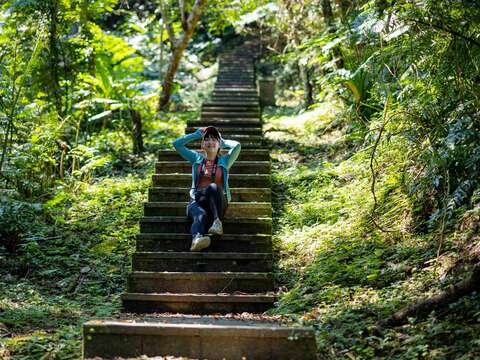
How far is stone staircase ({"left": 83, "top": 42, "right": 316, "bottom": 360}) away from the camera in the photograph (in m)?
4.26

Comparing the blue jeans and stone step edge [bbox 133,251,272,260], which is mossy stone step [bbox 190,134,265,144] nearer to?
the blue jeans

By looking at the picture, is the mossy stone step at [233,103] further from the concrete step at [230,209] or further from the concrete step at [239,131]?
the concrete step at [230,209]

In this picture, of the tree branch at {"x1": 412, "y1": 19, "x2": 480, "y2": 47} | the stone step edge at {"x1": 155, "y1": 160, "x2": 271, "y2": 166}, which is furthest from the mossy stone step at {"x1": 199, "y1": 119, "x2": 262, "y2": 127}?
the tree branch at {"x1": 412, "y1": 19, "x2": 480, "y2": 47}

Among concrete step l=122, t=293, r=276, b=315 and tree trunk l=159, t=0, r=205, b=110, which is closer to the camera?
concrete step l=122, t=293, r=276, b=315

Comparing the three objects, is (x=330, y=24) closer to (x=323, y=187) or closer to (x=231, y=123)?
(x=231, y=123)

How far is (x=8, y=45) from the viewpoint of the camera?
8523 millimetres

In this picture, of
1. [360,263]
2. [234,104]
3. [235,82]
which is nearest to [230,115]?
[234,104]

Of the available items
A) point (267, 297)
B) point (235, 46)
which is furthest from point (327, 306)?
point (235, 46)

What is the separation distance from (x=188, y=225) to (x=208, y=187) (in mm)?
639

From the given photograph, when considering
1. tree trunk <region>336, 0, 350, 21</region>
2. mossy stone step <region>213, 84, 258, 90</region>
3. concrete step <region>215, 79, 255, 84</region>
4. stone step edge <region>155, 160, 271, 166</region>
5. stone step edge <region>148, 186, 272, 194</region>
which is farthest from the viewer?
concrete step <region>215, 79, 255, 84</region>

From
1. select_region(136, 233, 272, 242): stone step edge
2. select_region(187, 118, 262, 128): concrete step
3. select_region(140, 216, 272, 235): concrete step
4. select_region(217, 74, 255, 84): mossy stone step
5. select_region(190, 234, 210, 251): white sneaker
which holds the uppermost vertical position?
select_region(217, 74, 255, 84): mossy stone step

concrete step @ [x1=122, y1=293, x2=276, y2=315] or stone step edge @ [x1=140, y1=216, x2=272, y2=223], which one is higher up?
stone step edge @ [x1=140, y1=216, x2=272, y2=223]

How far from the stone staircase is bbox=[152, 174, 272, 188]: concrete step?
0.01m

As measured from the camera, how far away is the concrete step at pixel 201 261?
6.20 metres
